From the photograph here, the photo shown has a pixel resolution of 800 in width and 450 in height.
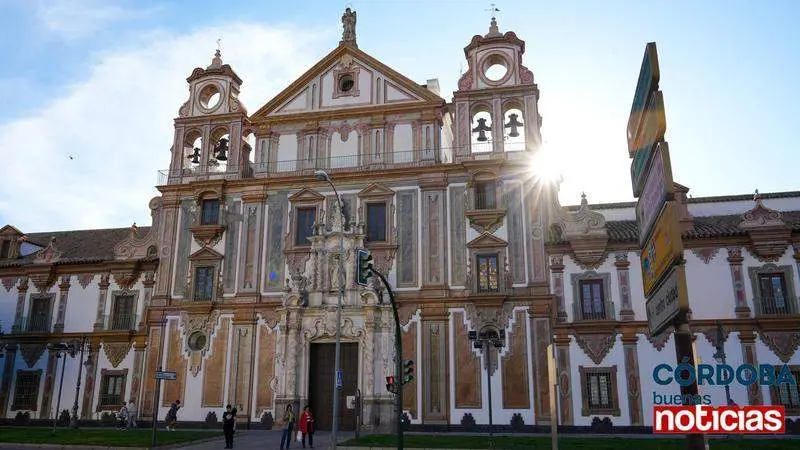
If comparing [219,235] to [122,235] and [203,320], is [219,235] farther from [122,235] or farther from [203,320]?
[122,235]

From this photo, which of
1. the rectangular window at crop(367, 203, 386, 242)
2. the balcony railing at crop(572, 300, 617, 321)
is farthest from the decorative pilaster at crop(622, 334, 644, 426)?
the rectangular window at crop(367, 203, 386, 242)

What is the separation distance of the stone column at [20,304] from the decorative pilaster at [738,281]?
38.9m

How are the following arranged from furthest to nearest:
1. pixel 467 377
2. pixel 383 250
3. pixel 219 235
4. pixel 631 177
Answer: pixel 219 235
pixel 383 250
pixel 467 377
pixel 631 177

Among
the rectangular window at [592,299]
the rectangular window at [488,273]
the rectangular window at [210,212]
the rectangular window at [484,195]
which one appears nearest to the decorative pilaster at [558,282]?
the rectangular window at [592,299]

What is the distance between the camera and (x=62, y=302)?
38719 mm

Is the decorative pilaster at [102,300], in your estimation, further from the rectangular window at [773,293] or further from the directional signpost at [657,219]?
the directional signpost at [657,219]

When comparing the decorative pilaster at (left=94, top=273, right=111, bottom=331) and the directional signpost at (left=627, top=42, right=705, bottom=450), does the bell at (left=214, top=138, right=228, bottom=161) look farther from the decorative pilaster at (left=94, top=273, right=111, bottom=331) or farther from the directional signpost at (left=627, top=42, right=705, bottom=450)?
the directional signpost at (left=627, top=42, right=705, bottom=450)

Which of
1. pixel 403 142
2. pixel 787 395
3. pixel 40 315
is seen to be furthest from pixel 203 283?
pixel 787 395

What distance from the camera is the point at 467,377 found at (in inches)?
1232

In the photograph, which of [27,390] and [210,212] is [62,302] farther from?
[210,212]

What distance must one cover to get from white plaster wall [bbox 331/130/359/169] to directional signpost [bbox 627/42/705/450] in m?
27.0

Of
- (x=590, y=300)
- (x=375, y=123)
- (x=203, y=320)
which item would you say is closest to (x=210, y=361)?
(x=203, y=320)

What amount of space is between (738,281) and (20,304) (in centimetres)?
3970

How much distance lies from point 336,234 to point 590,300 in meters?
13.2
